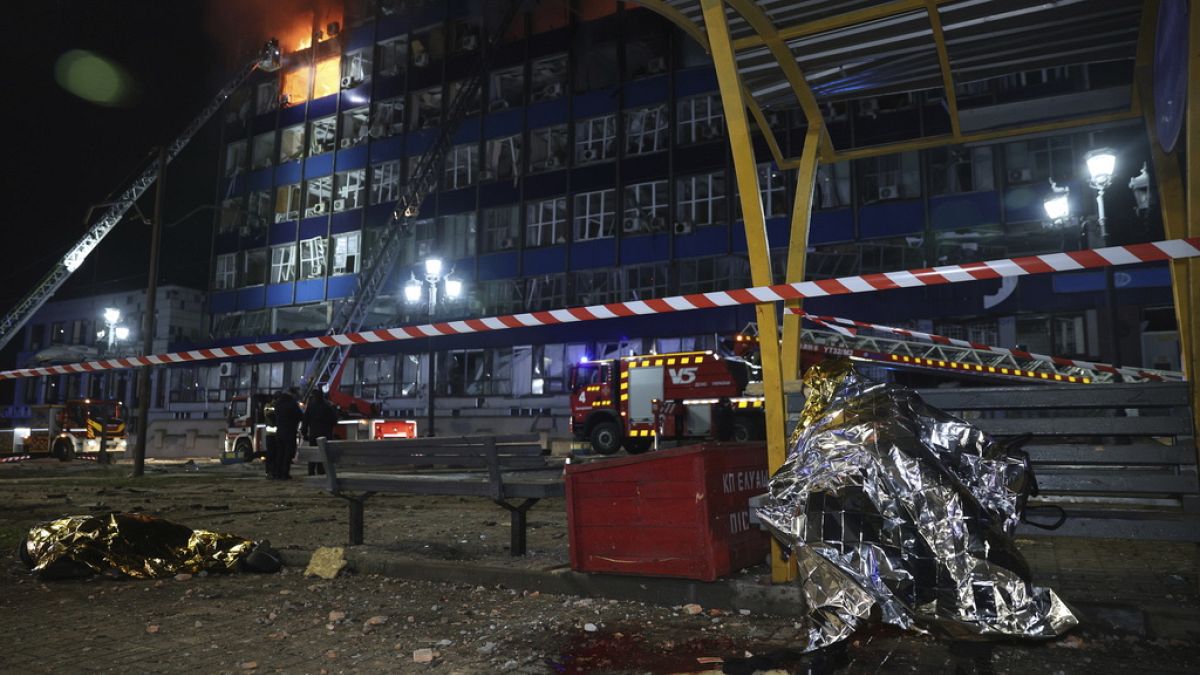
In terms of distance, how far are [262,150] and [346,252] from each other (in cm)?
1063

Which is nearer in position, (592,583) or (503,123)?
(592,583)

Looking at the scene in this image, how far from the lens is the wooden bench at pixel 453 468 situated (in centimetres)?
596

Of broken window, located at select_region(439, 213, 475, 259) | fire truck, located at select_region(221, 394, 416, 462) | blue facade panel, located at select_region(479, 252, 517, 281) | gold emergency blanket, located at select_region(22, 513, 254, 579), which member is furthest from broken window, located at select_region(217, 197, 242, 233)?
gold emergency blanket, located at select_region(22, 513, 254, 579)

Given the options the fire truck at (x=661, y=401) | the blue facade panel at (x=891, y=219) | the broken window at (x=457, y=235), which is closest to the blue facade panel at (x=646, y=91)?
the broken window at (x=457, y=235)

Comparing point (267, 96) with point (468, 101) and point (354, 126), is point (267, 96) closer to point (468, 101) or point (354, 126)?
point (354, 126)

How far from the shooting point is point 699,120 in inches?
1260

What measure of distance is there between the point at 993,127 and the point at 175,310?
49.0 meters

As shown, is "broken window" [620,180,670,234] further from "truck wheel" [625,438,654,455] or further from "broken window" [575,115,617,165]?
"truck wheel" [625,438,654,455]

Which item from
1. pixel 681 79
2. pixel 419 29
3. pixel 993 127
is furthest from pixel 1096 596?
pixel 419 29

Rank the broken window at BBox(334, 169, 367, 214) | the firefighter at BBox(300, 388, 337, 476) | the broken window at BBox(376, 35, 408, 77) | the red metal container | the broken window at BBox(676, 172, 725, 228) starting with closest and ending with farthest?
the red metal container
the firefighter at BBox(300, 388, 337, 476)
the broken window at BBox(676, 172, 725, 228)
the broken window at BBox(334, 169, 367, 214)
the broken window at BBox(376, 35, 408, 77)

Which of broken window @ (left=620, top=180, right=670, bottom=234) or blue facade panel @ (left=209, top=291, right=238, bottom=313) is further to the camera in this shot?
blue facade panel @ (left=209, top=291, right=238, bottom=313)

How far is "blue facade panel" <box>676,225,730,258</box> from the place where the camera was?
30688 mm

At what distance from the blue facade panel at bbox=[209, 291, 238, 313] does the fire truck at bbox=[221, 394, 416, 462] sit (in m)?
20.7

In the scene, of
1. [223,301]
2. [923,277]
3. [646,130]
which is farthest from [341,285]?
[923,277]
